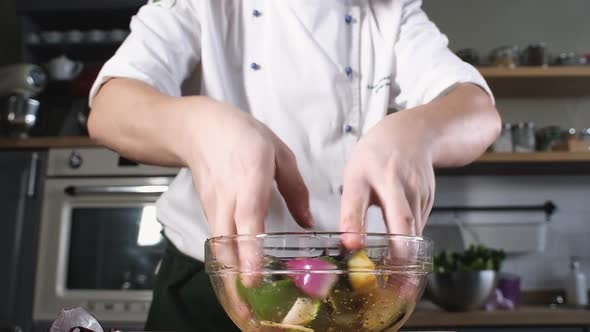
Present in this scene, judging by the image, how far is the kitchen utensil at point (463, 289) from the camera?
1.51m

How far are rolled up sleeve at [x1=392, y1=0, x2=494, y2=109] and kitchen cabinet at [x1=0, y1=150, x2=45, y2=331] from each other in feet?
4.39

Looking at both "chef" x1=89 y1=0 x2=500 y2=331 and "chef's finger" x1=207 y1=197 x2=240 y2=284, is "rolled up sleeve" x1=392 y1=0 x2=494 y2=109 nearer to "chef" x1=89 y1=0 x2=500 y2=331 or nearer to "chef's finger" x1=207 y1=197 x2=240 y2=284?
"chef" x1=89 y1=0 x2=500 y2=331

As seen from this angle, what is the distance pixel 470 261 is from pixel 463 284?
15 cm

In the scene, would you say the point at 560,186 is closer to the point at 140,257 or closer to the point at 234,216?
the point at 140,257

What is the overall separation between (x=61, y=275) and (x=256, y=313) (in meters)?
1.48

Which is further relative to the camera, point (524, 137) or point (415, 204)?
point (524, 137)

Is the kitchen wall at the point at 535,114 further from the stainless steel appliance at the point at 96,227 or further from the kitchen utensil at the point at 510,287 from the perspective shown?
the stainless steel appliance at the point at 96,227

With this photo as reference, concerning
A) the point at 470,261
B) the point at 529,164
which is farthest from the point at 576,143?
the point at 470,261

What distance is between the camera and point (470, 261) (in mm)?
1644

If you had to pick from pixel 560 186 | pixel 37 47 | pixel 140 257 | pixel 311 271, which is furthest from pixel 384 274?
pixel 37 47

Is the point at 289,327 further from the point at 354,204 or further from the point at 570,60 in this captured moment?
the point at 570,60

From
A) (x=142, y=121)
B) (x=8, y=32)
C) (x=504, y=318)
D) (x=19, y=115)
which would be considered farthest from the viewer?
(x=8, y=32)

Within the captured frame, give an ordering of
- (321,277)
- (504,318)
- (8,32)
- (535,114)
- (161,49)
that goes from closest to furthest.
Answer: (321,277)
(161,49)
(504,318)
(535,114)
(8,32)

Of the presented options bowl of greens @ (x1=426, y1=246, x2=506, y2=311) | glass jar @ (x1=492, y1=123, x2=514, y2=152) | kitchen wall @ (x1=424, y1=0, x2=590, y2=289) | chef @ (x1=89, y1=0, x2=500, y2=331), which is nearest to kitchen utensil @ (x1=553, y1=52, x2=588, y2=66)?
kitchen wall @ (x1=424, y1=0, x2=590, y2=289)
